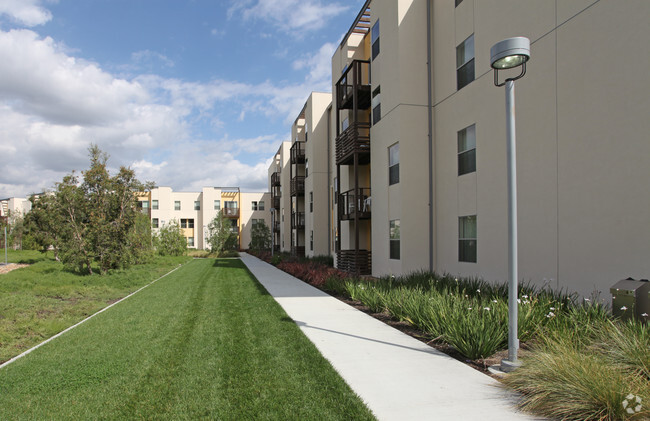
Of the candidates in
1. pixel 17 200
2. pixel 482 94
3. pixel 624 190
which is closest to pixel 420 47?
pixel 482 94

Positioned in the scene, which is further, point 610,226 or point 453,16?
point 453,16

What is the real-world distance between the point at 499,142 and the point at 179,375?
9498 mm

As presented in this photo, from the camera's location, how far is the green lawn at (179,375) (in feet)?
14.4

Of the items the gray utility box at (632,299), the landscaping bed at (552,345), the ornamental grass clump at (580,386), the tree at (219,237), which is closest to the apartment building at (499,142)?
the gray utility box at (632,299)

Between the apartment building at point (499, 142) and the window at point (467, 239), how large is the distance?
0.05m

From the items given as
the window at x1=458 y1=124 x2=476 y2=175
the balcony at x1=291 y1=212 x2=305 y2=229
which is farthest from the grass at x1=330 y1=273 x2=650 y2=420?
the balcony at x1=291 y1=212 x2=305 y2=229

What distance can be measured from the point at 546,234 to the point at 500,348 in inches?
161

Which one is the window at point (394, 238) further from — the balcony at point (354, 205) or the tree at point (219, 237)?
the tree at point (219, 237)

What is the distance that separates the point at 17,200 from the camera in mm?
70562

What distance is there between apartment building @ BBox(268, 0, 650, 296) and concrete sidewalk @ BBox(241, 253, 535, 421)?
4.18 meters

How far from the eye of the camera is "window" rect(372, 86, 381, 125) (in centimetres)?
1731

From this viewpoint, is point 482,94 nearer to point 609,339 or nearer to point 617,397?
point 609,339

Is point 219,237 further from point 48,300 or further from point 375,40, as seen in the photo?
point 48,300

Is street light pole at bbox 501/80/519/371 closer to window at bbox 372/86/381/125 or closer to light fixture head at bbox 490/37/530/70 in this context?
light fixture head at bbox 490/37/530/70
